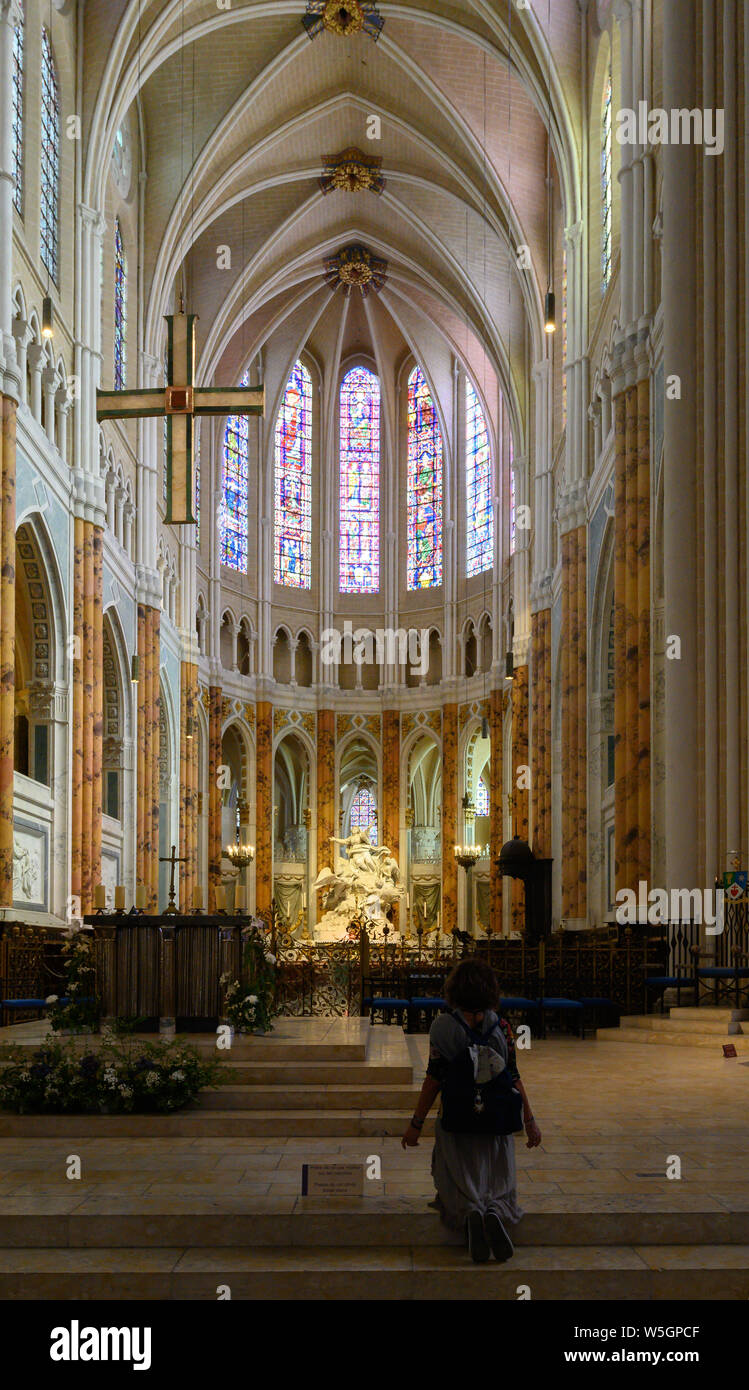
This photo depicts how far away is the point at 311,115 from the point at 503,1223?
2802 cm

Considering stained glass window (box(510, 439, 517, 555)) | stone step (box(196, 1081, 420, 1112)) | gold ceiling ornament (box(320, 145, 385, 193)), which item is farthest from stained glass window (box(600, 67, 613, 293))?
stone step (box(196, 1081, 420, 1112))

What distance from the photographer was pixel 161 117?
91.0 feet

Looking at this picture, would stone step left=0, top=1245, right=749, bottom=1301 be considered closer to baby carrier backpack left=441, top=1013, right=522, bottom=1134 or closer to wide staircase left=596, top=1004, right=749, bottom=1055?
baby carrier backpack left=441, top=1013, right=522, bottom=1134

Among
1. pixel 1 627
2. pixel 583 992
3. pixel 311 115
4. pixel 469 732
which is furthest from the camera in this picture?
pixel 469 732

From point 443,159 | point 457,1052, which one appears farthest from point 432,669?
point 457,1052

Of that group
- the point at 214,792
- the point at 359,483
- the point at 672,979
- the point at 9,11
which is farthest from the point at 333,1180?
the point at 359,483

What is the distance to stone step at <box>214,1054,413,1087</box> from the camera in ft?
28.0

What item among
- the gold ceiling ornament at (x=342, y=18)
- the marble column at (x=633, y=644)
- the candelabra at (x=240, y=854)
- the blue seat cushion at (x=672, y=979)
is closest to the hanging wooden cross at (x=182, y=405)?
the marble column at (x=633, y=644)

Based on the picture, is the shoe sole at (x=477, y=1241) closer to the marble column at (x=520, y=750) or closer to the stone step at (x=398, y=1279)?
the stone step at (x=398, y=1279)

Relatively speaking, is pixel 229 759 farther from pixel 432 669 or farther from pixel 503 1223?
pixel 503 1223

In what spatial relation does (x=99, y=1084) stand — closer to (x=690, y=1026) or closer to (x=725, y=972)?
(x=690, y=1026)

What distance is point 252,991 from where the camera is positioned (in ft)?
33.1

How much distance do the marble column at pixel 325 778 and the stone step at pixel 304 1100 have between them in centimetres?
2825

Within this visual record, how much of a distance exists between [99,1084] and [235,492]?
3036 cm
